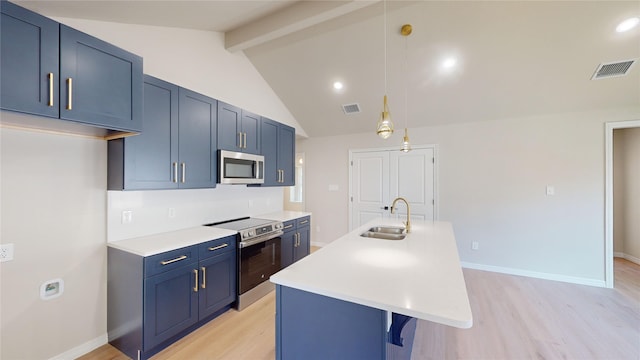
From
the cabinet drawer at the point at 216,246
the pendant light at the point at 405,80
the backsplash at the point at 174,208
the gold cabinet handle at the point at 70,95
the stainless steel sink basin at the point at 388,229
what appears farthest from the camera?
the pendant light at the point at 405,80

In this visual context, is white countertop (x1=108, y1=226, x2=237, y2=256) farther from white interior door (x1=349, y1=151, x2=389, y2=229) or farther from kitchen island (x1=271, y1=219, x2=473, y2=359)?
white interior door (x1=349, y1=151, x2=389, y2=229)

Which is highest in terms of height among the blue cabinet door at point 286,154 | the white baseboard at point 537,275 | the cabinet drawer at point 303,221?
the blue cabinet door at point 286,154

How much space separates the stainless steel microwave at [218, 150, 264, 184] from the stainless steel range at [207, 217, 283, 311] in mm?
553

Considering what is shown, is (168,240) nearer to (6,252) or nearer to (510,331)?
(6,252)

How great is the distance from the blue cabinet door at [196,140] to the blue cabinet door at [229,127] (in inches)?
3.1

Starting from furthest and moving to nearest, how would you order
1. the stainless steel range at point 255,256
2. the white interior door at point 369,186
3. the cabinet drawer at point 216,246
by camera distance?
1. the white interior door at point 369,186
2. the stainless steel range at point 255,256
3. the cabinet drawer at point 216,246

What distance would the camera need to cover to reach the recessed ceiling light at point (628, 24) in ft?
7.58

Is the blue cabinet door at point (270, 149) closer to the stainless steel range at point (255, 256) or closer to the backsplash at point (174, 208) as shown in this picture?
the backsplash at point (174, 208)

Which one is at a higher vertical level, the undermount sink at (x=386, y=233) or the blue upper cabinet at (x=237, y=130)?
the blue upper cabinet at (x=237, y=130)

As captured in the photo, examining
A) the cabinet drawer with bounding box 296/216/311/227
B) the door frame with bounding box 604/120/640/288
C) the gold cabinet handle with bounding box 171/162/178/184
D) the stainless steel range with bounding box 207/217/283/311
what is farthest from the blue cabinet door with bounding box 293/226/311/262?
the door frame with bounding box 604/120/640/288

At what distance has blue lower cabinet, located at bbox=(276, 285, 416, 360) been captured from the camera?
114cm

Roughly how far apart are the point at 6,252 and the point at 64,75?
1253mm

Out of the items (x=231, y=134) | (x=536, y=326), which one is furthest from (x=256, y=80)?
(x=536, y=326)

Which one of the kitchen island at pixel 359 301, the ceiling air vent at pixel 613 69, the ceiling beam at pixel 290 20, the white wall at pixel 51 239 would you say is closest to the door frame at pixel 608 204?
the ceiling air vent at pixel 613 69
